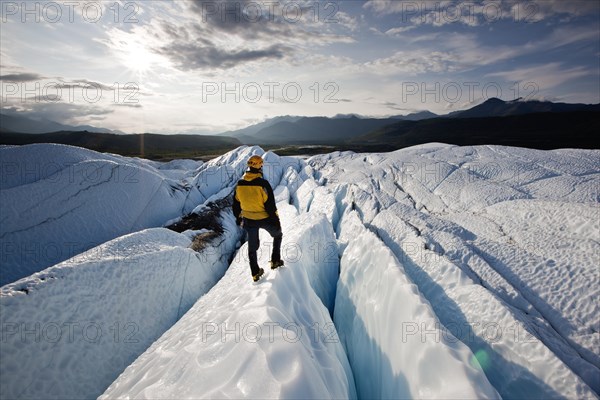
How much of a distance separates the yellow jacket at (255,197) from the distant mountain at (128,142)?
8764cm

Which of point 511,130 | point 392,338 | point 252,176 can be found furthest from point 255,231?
point 511,130

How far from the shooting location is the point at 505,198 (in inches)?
330

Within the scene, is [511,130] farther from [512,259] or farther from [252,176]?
[252,176]

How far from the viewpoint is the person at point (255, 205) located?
14.8 feet

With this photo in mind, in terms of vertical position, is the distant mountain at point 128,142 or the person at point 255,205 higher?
the distant mountain at point 128,142

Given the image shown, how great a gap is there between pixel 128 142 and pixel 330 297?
426 ft

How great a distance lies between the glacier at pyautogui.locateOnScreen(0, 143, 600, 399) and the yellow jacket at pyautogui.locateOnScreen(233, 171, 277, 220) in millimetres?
1284

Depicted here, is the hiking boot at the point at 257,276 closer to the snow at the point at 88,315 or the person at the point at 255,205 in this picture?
the person at the point at 255,205

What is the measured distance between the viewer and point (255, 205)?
4.62 metres

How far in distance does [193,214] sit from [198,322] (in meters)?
9.53

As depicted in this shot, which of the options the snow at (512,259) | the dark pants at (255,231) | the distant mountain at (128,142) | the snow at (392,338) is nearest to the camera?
the snow at (392,338)

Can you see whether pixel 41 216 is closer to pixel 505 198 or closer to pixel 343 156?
pixel 505 198

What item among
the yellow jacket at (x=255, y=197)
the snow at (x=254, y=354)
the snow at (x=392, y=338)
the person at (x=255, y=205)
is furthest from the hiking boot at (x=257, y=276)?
the snow at (x=392, y=338)

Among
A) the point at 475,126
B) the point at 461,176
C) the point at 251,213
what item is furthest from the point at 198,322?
the point at 475,126
